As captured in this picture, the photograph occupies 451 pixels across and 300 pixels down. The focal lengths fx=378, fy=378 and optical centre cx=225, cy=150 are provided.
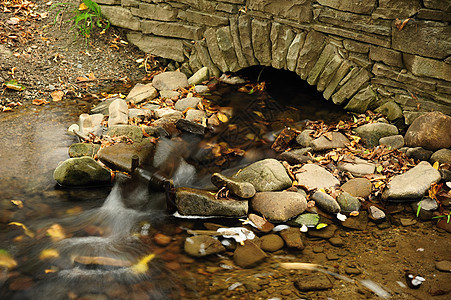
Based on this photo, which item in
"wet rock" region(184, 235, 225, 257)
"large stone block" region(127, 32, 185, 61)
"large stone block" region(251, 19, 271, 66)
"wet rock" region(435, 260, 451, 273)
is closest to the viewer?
"wet rock" region(435, 260, 451, 273)

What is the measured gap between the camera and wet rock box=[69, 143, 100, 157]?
12.3 feet

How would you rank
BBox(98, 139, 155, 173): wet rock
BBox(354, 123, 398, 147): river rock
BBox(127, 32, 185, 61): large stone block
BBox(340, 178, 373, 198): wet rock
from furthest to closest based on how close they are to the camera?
1. BBox(127, 32, 185, 61): large stone block
2. BBox(354, 123, 398, 147): river rock
3. BBox(98, 139, 155, 173): wet rock
4. BBox(340, 178, 373, 198): wet rock

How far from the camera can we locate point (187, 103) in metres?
4.69

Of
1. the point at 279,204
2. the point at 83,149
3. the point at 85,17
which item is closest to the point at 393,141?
the point at 279,204

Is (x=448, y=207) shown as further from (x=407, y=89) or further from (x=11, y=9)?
(x=11, y=9)

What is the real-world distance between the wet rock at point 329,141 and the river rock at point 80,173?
2.08 meters

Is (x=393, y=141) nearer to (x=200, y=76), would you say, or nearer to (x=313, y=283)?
(x=313, y=283)

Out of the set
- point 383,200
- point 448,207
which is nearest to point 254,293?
point 383,200

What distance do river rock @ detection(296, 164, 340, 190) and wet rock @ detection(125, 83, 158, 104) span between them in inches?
95.4

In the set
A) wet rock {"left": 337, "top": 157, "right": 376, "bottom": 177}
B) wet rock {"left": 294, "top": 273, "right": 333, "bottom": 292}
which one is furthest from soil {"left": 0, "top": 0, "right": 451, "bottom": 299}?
wet rock {"left": 337, "top": 157, "right": 376, "bottom": 177}

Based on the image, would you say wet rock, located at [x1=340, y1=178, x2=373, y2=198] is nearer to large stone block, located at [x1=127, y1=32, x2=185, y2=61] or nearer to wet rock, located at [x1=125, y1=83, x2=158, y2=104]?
wet rock, located at [x1=125, y1=83, x2=158, y2=104]

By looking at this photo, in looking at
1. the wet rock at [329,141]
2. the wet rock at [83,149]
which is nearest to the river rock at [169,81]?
the wet rock at [83,149]

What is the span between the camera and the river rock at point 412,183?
309cm

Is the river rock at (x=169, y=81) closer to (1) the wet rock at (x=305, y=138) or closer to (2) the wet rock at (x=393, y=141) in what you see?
(1) the wet rock at (x=305, y=138)
